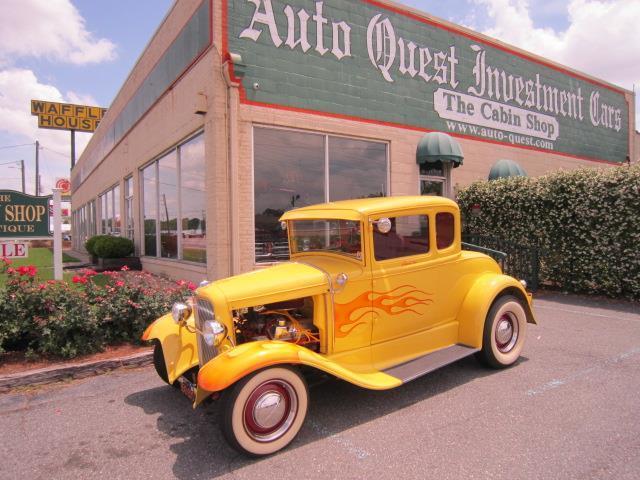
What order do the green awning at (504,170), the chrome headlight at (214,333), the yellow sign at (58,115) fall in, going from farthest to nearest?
the yellow sign at (58,115) < the green awning at (504,170) < the chrome headlight at (214,333)

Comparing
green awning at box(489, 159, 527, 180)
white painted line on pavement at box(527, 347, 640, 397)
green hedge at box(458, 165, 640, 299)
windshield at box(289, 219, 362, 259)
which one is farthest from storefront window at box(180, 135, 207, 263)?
green awning at box(489, 159, 527, 180)

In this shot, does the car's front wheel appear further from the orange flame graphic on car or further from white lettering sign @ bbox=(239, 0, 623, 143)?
white lettering sign @ bbox=(239, 0, 623, 143)

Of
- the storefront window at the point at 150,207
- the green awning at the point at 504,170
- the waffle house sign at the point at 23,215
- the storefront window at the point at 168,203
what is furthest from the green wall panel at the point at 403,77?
the storefront window at the point at 150,207

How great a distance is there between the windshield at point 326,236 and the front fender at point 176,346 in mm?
1357

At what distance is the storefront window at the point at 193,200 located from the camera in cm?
888

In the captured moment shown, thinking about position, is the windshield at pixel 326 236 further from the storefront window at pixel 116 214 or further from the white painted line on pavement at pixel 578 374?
the storefront window at pixel 116 214

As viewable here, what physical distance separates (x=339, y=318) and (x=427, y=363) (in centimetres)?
102

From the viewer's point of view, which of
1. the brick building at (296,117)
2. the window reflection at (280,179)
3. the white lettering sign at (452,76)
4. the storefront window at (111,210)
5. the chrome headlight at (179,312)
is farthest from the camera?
the storefront window at (111,210)

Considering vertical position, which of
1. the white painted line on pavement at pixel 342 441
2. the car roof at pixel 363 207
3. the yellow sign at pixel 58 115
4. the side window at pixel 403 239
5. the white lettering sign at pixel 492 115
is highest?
the yellow sign at pixel 58 115

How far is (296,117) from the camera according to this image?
8.78 meters

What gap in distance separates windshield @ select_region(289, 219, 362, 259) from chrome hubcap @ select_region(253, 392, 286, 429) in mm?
1420

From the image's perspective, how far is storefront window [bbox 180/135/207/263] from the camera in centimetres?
888

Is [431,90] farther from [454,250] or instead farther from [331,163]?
[454,250]

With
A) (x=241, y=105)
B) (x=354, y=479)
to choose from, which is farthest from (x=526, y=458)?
(x=241, y=105)
